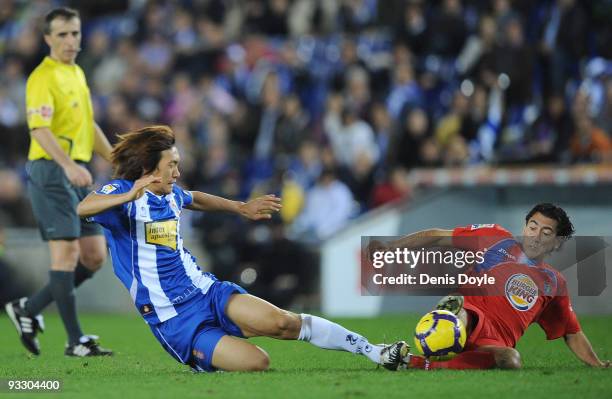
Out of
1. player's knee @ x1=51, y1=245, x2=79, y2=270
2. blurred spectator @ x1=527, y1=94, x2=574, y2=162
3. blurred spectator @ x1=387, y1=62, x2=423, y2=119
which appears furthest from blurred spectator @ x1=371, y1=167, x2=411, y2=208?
player's knee @ x1=51, y1=245, x2=79, y2=270

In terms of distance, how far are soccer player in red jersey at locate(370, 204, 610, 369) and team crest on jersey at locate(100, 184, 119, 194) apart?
5.37 ft

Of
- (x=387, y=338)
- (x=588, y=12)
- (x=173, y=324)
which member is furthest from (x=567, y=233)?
(x=588, y=12)

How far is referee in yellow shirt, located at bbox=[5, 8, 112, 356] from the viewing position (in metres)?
8.45

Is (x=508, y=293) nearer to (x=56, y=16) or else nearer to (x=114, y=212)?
(x=114, y=212)

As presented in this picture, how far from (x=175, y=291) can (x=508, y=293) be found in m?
2.08

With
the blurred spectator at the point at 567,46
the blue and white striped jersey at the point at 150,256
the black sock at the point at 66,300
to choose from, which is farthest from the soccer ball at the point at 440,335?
the blurred spectator at the point at 567,46

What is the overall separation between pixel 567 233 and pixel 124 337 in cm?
495

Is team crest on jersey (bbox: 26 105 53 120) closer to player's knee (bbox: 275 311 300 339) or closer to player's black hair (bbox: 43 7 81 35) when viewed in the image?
player's black hair (bbox: 43 7 81 35)

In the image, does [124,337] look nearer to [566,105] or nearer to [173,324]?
[173,324]

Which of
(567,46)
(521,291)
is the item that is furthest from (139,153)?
(567,46)

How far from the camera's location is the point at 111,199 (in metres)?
6.51

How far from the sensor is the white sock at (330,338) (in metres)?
6.76

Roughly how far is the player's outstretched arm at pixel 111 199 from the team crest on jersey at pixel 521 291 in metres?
2.29

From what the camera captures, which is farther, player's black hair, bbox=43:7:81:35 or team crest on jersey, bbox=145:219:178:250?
player's black hair, bbox=43:7:81:35
